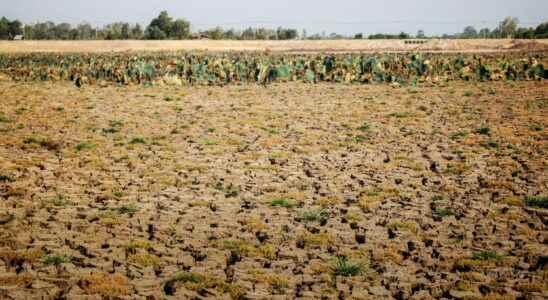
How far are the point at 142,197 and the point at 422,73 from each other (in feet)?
94.2

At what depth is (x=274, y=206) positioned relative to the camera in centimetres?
902

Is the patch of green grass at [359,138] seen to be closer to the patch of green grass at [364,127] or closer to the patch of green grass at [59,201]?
the patch of green grass at [364,127]

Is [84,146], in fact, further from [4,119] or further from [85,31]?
[85,31]

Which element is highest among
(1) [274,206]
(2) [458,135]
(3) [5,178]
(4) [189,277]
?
(2) [458,135]

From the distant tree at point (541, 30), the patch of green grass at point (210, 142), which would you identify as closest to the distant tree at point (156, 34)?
the distant tree at point (541, 30)

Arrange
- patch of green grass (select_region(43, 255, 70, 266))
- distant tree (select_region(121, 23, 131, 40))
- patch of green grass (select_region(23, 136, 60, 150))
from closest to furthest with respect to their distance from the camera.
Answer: patch of green grass (select_region(43, 255, 70, 266)) → patch of green grass (select_region(23, 136, 60, 150)) → distant tree (select_region(121, 23, 131, 40))

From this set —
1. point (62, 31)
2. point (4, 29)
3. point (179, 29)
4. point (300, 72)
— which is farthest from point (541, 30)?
point (62, 31)

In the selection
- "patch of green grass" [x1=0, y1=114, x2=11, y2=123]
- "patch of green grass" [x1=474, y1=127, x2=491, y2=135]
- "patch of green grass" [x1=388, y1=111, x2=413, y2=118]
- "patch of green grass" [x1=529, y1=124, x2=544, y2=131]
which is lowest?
"patch of green grass" [x1=474, y1=127, x2=491, y2=135]

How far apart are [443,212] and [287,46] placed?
9955cm

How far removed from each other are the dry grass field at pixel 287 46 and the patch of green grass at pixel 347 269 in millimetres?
87000

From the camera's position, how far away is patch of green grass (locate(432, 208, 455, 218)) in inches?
333

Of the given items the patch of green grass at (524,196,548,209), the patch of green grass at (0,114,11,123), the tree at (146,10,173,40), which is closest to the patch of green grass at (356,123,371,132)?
the patch of green grass at (524,196,548,209)

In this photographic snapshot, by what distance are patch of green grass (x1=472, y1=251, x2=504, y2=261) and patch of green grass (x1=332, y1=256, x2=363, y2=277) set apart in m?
1.67

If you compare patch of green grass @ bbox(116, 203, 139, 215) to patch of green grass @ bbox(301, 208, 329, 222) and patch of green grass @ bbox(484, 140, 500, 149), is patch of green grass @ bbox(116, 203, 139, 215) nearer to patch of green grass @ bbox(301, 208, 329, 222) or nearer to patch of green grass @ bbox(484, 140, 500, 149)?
patch of green grass @ bbox(301, 208, 329, 222)
